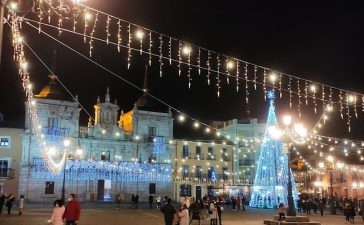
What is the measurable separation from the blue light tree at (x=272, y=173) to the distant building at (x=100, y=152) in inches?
688

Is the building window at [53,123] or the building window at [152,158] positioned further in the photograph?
the building window at [152,158]

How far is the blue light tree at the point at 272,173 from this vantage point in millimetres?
37219

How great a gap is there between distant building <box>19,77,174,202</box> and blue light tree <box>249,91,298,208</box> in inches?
688

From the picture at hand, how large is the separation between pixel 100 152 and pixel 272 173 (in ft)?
73.7

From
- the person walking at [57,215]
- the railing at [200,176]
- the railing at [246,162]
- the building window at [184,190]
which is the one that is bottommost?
the building window at [184,190]

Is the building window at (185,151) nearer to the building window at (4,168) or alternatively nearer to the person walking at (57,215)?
the building window at (4,168)

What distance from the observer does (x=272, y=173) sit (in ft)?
123

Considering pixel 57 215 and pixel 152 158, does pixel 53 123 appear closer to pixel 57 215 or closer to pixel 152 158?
pixel 152 158

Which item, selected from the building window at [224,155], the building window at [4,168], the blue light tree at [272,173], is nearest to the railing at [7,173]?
the building window at [4,168]

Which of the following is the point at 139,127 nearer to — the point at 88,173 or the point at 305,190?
the point at 88,173

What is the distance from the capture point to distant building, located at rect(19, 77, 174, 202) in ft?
152

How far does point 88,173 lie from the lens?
48.1 metres

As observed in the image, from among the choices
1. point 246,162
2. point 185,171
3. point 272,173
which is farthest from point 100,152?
point 272,173

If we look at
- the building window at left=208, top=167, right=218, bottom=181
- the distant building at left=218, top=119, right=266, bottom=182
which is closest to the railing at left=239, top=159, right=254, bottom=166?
the distant building at left=218, top=119, right=266, bottom=182
